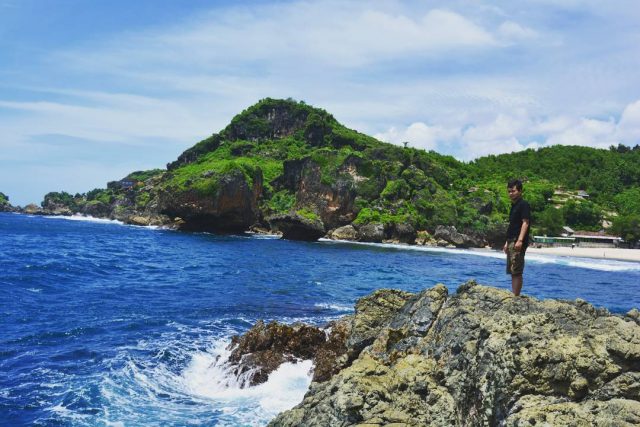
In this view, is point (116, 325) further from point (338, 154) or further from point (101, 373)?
point (338, 154)

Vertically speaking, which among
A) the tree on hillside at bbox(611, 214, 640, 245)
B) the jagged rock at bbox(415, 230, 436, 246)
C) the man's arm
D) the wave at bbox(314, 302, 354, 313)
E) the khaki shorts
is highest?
the tree on hillside at bbox(611, 214, 640, 245)

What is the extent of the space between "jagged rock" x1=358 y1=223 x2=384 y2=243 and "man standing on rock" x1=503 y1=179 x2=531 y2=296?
247 feet

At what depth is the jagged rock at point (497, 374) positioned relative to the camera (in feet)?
19.6

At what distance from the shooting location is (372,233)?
85625 mm

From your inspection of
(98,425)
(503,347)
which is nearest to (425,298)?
(503,347)

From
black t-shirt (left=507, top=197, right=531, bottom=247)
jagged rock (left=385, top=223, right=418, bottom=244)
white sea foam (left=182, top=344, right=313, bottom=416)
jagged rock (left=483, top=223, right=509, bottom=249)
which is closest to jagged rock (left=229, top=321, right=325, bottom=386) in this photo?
white sea foam (left=182, top=344, right=313, bottom=416)

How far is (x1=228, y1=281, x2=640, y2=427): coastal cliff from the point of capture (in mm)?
5975

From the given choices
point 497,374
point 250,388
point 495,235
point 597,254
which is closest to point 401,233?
point 495,235

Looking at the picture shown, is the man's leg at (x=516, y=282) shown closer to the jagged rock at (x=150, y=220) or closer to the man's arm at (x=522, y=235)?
the man's arm at (x=522, y=235)

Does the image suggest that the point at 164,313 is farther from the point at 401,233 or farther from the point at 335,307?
the point at 401,233

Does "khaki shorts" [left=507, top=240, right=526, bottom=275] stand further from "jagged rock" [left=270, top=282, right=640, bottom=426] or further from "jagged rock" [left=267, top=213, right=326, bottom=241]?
"jagged rock" [left=267, top=213, right=326, bottom=241]

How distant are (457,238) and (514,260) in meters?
79.7

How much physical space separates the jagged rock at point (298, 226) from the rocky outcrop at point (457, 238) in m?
22.7

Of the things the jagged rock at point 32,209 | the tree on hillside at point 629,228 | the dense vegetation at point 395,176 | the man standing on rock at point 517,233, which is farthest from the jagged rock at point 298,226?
the jagged rock at point 32,209
